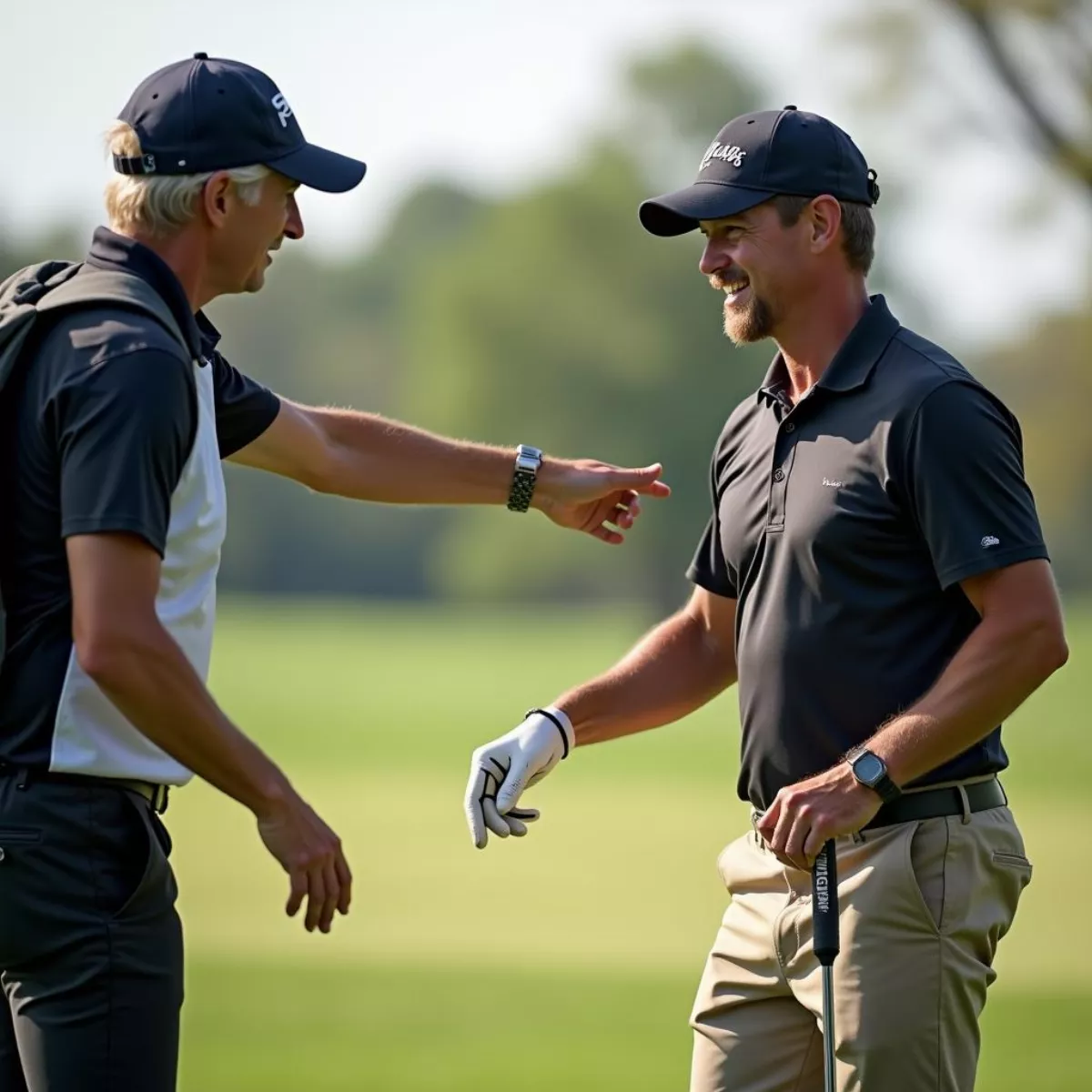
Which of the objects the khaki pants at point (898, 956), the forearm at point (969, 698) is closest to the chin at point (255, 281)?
the forearm at point (969, 698)

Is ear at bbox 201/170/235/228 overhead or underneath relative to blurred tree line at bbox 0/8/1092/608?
underneath

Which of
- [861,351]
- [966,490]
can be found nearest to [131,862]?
[966,490]

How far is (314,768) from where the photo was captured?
28656 mm

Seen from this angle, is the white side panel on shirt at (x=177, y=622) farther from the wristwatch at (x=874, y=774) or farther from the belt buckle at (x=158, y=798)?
the wristwatch at (x=874, y=774)

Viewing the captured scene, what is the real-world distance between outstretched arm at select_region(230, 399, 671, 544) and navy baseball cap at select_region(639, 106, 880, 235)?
873mm

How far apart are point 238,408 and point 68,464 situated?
1.08m

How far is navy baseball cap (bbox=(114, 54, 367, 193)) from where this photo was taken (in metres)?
3.39

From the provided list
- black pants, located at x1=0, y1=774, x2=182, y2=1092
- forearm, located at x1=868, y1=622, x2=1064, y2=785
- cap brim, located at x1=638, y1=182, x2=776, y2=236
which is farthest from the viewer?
cap brim, located at x1=638, y1=182, x2=776, y2=236

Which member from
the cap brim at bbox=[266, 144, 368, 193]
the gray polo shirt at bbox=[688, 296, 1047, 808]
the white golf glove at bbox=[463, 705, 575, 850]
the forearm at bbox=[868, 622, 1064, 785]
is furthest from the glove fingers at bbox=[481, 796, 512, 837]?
the cap brim at bbox=[266, 144, 368, 193]

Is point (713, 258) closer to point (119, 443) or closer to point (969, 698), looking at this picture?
point (969, 698)

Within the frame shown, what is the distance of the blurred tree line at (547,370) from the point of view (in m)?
65.6

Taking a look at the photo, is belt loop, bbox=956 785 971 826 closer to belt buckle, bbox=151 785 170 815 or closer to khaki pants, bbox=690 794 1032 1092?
khaki pants, bbox=690 794 1032 1092

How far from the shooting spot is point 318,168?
11.6 ft

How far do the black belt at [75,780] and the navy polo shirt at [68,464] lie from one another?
2 cm
